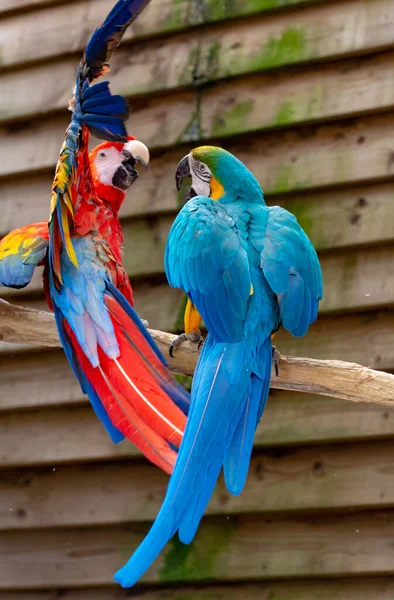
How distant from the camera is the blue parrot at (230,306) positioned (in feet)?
3.95

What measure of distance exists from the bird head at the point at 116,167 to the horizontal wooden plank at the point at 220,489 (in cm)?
79

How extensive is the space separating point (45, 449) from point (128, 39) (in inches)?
49.6

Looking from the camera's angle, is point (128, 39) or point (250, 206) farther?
point (128, 39)

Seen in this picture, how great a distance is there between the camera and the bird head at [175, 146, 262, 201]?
5.07 feet

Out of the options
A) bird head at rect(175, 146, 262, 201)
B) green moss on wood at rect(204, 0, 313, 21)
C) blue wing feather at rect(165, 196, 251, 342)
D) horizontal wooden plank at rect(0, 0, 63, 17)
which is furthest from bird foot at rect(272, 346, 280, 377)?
horizontal wooden plank at rect(0, 0, 63, 17)

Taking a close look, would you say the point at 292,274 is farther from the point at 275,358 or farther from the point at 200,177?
the point at 200,177

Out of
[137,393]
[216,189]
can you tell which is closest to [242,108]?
[216,189]

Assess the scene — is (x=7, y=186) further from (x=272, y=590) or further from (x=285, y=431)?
(x=272, y=590)

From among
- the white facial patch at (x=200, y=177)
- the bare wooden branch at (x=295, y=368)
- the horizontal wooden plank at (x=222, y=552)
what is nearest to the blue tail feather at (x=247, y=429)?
the bare wooden branch at (x=295, y=368)

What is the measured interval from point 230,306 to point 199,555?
0.97 metres

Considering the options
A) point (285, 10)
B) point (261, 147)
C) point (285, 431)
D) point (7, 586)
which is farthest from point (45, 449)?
point (285, 10)

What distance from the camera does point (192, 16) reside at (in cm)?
224

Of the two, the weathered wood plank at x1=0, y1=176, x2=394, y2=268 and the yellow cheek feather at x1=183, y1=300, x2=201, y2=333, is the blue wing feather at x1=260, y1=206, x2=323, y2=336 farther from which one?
the weathered wood plank at x1=0, y1=176, x2=394, y2=268

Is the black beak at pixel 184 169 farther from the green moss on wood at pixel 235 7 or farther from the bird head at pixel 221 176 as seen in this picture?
the green moss on wood at pixel 235 7
